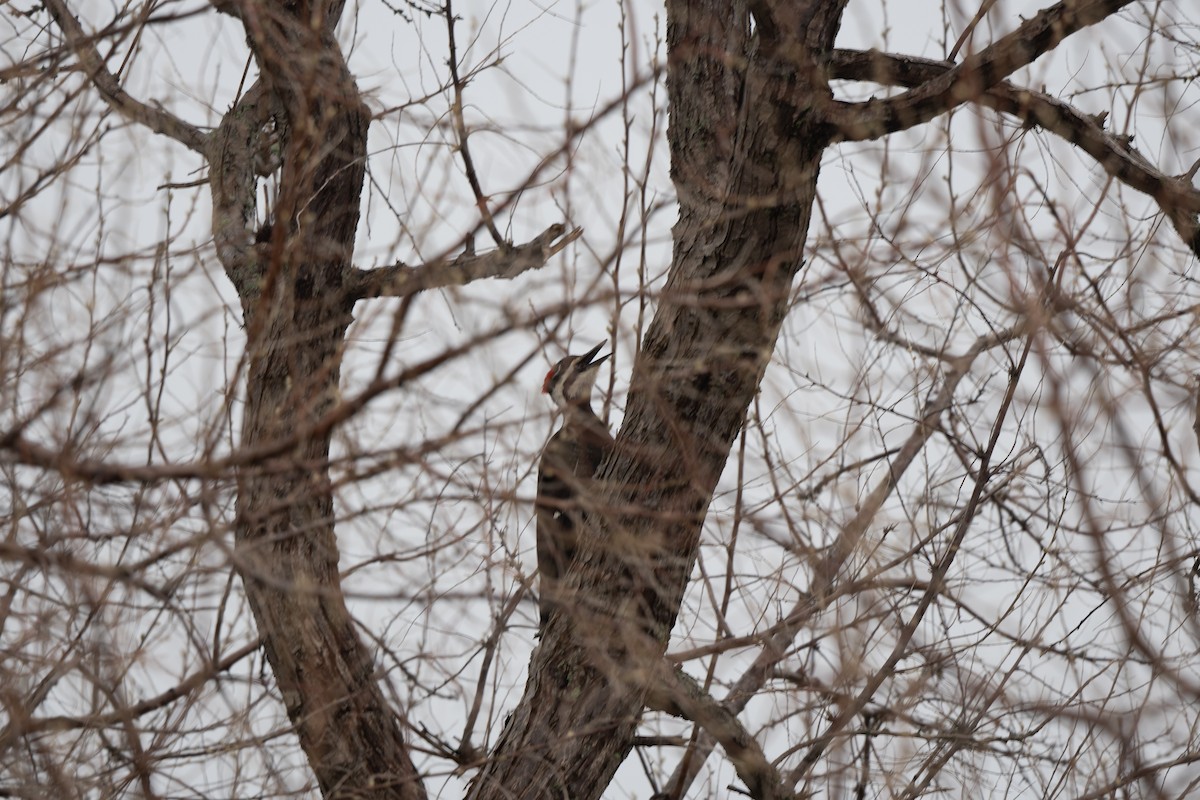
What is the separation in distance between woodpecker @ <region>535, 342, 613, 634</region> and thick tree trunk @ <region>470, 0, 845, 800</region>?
0.19 meters

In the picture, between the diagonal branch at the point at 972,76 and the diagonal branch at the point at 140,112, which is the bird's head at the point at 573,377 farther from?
the diagonal branch at the point at 972,76

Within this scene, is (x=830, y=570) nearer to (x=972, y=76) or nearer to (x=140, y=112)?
(x=972, y=76)

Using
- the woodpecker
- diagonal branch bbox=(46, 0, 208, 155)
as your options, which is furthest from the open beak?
diagonal branch bbox=(46, 0, 208, 155)

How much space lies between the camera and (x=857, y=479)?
423cm

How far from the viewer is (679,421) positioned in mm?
3900

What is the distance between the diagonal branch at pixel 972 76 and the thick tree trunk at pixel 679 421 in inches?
4.9

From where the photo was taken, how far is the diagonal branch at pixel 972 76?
3.49 m

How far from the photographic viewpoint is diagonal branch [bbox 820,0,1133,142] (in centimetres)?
349

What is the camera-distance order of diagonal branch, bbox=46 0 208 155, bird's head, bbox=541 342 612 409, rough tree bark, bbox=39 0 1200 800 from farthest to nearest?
bird's head, bbox=541 342 612 409
diagonal branch, bbox=46 0 208 155
rough tree bark, bbox=39 0 1200 800

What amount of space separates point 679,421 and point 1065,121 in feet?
4.98

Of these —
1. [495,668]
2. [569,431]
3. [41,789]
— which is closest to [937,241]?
[569,431]

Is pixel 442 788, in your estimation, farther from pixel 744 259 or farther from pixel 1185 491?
pixel 1185 491

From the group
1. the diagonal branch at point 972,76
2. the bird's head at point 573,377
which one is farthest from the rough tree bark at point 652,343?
the bird's head at point 573,377

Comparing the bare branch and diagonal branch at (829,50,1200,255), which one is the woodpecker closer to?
the bare branch
